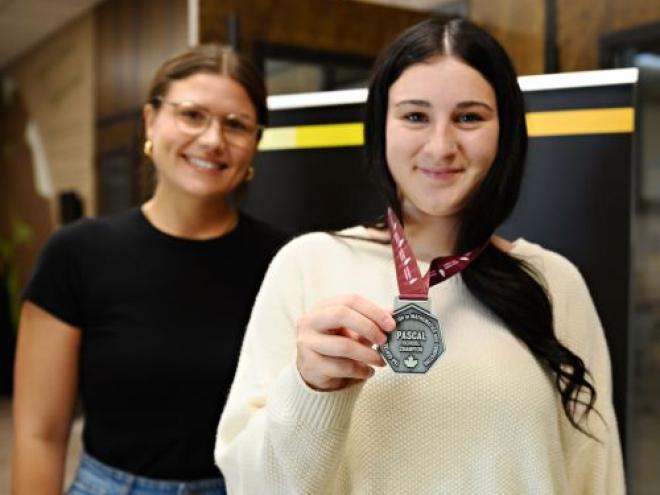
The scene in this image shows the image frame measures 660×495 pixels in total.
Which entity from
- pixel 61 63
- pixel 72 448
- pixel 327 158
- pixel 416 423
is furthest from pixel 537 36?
pixel 61 63

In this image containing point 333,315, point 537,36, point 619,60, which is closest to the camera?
point 333,315

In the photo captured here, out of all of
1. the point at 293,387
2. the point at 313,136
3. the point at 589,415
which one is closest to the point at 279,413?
the point at 293,387

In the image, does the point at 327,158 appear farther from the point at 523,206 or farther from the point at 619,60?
the point at 619,60

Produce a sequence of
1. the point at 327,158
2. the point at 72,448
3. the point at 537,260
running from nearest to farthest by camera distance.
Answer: the point at 537,260 → the point at 327,158 → the point at 72,448

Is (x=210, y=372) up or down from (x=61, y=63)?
down

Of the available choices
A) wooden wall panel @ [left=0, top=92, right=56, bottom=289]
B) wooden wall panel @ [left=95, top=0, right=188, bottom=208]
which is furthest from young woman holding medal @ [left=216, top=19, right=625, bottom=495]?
wooden wall panel @ [left=0, top=92, right=56, bottom=289]

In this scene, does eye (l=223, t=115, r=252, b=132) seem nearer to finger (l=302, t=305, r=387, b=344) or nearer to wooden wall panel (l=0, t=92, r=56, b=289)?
finger (l=302, t=305, r=387, b=344)

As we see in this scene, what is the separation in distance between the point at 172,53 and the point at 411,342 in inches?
174

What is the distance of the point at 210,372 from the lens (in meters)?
1.47

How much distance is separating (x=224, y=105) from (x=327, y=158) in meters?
0.39

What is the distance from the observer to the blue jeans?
1.45 metres

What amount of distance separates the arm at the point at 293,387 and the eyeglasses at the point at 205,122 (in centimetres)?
48

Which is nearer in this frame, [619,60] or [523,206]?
[523,206]

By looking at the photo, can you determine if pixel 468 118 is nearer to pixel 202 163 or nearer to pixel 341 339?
pixel 341 339
